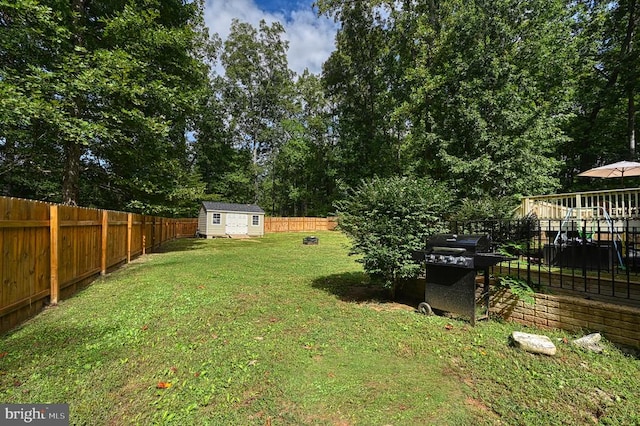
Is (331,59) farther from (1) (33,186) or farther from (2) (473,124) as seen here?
(1) (33,186)

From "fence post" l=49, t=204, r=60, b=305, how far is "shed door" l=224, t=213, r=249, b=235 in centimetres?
1802

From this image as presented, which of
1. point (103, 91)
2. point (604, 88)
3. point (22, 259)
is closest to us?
point (22, 259)

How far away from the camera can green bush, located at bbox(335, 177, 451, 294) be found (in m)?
4.60

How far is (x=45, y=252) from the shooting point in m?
4.36

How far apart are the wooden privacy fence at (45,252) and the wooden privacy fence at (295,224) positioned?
854 inches

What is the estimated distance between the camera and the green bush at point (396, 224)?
460 cm

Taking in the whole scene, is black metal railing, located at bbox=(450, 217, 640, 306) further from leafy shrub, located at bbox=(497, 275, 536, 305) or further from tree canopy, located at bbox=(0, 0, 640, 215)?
tree canopy, located at bbox=(0, 0, 640, 215)

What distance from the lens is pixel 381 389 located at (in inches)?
97.1

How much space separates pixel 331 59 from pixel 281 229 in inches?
660

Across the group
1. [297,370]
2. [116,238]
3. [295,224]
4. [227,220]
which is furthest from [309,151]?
[297,370]

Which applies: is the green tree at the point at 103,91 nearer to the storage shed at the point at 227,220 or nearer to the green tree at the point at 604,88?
the storage shed at the point at 227,220

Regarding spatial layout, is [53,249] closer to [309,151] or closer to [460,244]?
[460,244]

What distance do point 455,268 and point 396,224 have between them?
111 centimetres

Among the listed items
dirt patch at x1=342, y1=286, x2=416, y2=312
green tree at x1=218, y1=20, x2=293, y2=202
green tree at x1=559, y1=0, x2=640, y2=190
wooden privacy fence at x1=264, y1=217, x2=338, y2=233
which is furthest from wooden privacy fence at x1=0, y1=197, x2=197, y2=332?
green tree at x1=218, y1=20, x2=293, y2=202
